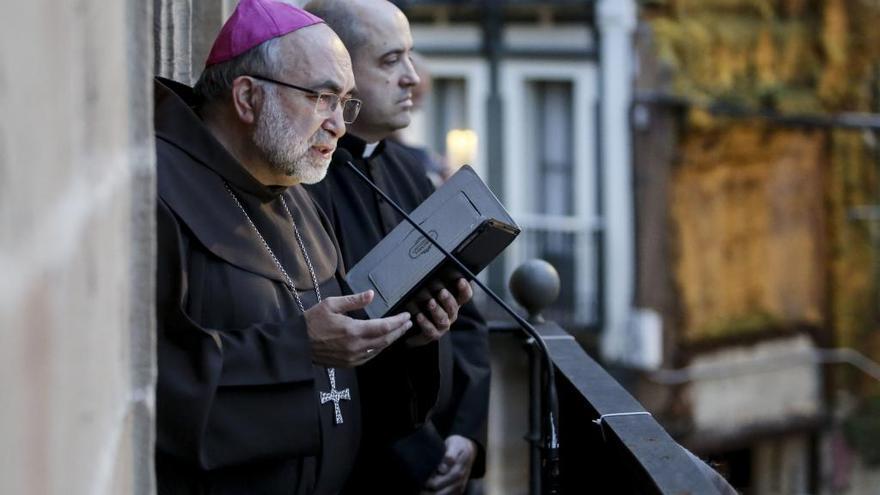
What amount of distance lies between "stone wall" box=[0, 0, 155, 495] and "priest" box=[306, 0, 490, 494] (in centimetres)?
219

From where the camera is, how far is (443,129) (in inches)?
747

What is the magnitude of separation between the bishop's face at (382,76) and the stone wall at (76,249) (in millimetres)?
2373

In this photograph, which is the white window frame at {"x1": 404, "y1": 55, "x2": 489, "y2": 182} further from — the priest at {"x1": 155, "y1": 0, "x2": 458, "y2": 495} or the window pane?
the priest at {"x1": 155, "y1": 0, "x2": 458, "y2": 495}

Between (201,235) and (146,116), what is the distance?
1.15 meters

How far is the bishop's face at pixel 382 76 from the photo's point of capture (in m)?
4.14

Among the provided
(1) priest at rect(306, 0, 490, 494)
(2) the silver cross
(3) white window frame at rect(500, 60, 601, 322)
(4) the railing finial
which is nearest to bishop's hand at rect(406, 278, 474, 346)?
(2) the silver cross

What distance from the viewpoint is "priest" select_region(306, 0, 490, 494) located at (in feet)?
13.2

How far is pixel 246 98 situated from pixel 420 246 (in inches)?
17.2

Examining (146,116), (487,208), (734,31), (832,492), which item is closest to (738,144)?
(734,31)

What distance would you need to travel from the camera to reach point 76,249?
128 centimetres

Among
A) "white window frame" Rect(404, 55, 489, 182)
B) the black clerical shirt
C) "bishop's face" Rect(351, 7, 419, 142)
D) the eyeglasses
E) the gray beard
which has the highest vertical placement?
"white window frame" Rect(404, 55, 489, 182)

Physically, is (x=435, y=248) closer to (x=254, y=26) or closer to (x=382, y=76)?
(x=254, y=26)

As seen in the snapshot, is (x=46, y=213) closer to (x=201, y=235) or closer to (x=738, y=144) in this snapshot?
(x=201, y=235)

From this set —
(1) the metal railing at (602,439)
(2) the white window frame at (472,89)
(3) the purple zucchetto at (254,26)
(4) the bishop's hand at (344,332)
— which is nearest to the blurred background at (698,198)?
(2) the white window frame at (472,89)
